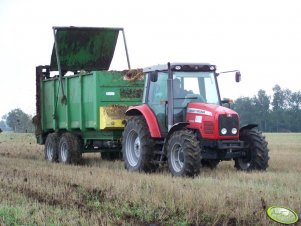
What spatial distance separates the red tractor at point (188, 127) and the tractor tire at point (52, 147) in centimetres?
407

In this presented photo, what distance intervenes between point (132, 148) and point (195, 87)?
2.09m

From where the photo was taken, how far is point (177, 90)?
11.4m

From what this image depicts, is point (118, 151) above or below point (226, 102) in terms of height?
below

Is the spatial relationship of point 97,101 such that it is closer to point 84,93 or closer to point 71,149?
point 84,93

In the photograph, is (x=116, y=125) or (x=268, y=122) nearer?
(x=116, y=125)

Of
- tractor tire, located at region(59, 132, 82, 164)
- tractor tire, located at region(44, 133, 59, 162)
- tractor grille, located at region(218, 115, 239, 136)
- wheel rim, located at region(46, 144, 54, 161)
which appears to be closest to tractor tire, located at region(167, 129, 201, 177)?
tractor grille, located at region(218, 115, 239, 136)

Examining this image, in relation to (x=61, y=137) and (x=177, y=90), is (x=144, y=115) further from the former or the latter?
(x=61, y=137)

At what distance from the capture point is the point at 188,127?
11.5m

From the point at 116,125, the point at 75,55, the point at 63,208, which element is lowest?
the point at 63,208

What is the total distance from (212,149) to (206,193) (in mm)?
3402

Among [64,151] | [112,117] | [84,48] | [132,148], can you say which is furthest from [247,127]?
[84,48]

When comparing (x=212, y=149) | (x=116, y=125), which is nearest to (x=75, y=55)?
(x=116, y=125)

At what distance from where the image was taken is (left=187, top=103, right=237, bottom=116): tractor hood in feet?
36.1

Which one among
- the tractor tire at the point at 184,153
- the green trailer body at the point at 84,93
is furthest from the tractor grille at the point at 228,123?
the green trailer body at the point at 84,93
